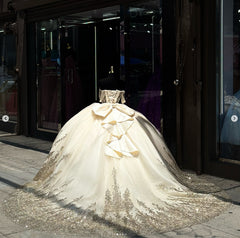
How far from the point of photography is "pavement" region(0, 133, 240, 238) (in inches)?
159

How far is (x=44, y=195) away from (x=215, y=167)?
8.66 ft

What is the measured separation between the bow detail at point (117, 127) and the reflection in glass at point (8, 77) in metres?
6.41

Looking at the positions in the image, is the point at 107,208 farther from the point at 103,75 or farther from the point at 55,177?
the point at 103,75

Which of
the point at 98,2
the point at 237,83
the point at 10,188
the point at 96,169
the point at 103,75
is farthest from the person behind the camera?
the point at 103,75

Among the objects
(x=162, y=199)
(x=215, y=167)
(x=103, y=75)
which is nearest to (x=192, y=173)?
(x=215, y=167)

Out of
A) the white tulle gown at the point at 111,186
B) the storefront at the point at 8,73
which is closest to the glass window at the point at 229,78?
the white tulle gown at the point at 111,186

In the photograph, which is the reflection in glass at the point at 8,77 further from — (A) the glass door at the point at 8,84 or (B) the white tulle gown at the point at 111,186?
(B) the white tulle gown at the point at 111,186

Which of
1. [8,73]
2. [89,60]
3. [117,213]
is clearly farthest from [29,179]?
[8,73]

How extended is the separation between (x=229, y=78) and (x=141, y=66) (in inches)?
73.9

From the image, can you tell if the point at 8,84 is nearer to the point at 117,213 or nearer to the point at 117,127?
the point at 117,127

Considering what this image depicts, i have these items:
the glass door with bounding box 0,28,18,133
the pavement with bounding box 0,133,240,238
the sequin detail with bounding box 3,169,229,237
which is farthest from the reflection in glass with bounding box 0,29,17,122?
the sequin detail with bounding box 3,169,229,237

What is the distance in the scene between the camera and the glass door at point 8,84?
37.1ft

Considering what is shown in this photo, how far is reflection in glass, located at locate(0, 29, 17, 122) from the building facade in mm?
26

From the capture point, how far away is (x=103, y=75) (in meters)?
9.48
